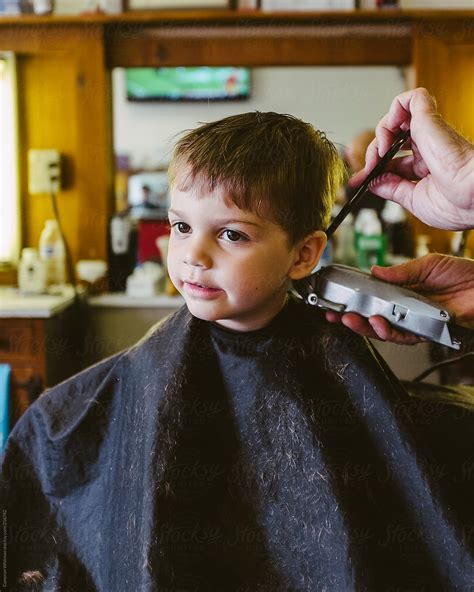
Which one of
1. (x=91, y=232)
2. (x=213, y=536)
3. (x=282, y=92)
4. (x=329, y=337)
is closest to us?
(x=213, y=536)

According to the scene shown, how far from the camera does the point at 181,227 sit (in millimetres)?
1336

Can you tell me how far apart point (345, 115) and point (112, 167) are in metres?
2.19

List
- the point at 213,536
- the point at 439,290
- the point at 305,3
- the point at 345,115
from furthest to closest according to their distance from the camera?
1. the point at 345,115
2. the point at 305,3
3. the point at 439,290
4. the point at 213,536

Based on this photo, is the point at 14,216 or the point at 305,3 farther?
the point at 14,216

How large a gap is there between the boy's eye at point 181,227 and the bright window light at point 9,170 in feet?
7.60

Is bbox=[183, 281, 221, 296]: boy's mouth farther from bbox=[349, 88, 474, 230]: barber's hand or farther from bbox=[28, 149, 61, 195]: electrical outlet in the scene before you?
bbox=[28, 149, 61, 195]: electrical outlet

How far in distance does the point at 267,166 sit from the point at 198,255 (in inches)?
9.2

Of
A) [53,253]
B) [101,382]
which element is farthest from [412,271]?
[53,253]

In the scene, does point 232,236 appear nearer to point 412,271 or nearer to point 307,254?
point 307,254

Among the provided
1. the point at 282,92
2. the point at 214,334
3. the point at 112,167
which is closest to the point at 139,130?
the point at 282,92

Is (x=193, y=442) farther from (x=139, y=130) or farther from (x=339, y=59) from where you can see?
(x=139, y=130)

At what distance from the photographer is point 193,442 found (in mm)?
1350

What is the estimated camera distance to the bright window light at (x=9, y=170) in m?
3.33

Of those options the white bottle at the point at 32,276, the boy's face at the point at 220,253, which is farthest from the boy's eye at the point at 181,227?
the white bottle at the point at 32,276
